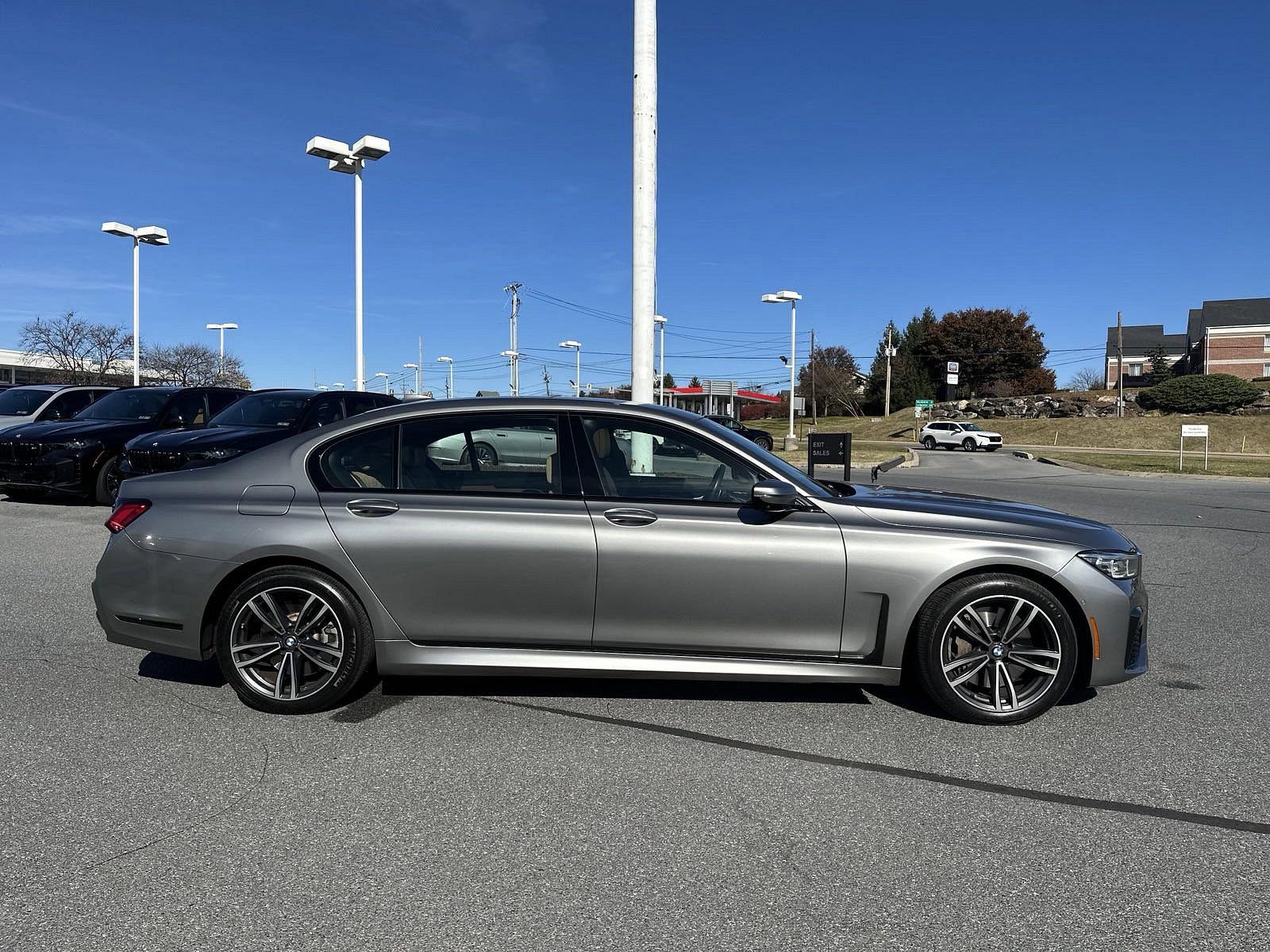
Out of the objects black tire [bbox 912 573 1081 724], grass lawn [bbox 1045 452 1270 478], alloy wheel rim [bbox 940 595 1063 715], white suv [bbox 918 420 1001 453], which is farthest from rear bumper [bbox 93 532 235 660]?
white suv [bbox 918 420 1001 453]

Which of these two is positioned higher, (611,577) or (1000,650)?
(611,577)

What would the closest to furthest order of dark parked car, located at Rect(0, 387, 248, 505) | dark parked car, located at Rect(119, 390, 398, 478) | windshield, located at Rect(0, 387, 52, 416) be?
1. dark parked car, located at Rect(119, 390, 398, 478)
2. dark parked car, located at Rect(0, 387, 248, 505)
3. windshield, located at Rect(0, 387, 52, 416)

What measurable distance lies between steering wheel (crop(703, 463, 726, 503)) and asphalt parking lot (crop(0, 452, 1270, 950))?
1.06 m

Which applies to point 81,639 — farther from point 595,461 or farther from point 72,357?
point 72,357

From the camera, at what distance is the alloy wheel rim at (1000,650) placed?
178 inches

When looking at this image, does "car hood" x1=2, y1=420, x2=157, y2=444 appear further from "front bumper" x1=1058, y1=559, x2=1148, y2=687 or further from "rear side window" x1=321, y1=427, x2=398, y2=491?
"front bumper" x1=1058, y1=559, x2=1148, y2=687

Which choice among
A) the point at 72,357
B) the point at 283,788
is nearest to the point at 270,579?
the point at 283,788

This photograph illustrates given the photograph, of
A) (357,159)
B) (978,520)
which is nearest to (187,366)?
(357,159)

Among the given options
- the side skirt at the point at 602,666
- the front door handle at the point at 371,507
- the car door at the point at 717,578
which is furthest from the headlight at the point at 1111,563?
the front door handle at the point at 371,507

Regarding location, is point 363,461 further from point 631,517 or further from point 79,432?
point 79,432

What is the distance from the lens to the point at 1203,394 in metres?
61.1

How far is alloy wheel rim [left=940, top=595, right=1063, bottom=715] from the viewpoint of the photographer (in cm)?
451

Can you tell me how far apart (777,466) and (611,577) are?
3.36 feet

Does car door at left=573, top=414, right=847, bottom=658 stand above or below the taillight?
below
